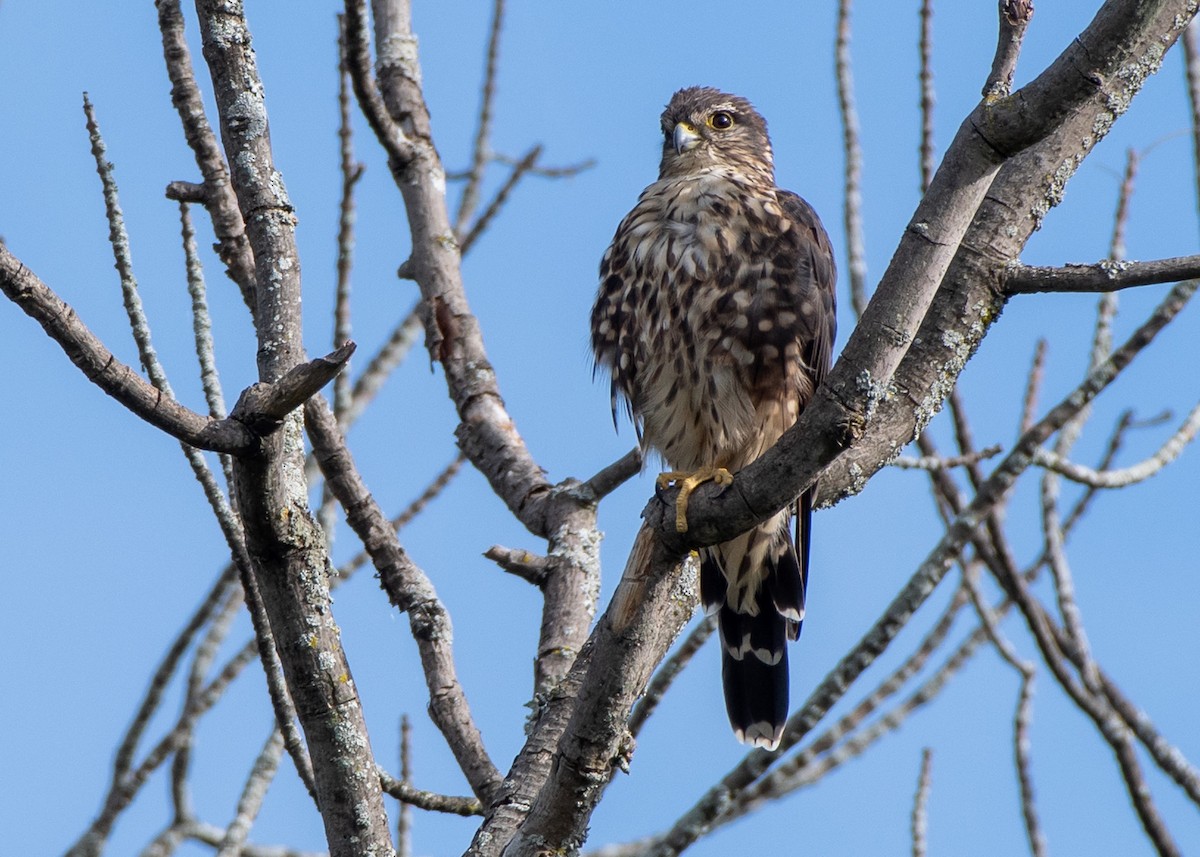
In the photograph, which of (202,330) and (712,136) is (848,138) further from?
(202,330)

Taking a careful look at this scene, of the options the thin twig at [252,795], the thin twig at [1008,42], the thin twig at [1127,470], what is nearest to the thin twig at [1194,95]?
the thin twig at [1127,470]

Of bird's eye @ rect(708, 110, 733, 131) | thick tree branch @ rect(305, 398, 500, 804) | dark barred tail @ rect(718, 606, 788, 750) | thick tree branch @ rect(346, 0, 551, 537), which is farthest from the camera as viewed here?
bird's eye @ rect(708, 110, 733, 131)

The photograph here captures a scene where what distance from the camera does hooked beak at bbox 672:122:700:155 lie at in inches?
152

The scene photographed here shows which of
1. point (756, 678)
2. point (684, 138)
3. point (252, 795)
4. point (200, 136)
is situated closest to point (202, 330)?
point (200, 136)

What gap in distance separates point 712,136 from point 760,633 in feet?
5.00

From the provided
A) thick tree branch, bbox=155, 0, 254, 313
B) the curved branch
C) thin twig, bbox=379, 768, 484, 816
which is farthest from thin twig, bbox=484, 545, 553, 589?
the curved branch

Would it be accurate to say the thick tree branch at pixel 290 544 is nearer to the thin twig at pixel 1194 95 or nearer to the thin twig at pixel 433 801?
the thin twig at pixel 433 801

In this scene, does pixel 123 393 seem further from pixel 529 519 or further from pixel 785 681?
pixel 785 681

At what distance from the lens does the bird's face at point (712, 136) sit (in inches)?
151

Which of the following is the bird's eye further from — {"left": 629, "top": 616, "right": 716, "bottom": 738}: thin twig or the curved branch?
the curved branch

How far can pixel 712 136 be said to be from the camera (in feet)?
12.9

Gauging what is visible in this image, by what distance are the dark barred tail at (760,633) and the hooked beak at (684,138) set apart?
1.21 metres

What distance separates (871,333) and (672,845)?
1.15 meters

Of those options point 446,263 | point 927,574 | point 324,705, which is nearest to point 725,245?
point 446,263
